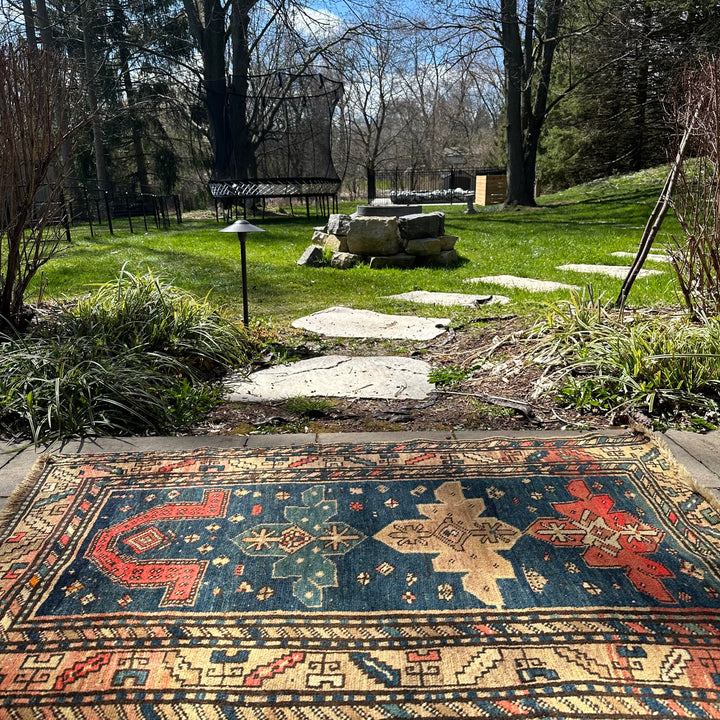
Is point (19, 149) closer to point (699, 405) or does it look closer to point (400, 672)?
point (400, 672)

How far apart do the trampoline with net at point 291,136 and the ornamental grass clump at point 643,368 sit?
9.60 metres

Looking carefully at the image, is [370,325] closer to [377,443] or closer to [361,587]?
[377,443]

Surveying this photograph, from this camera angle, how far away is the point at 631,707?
4.11ft

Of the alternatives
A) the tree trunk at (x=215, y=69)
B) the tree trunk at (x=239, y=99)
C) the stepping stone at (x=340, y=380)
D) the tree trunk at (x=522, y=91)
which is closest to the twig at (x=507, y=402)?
the stepping stone at (x=340, y=380)

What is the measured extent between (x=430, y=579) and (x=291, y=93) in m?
13.9

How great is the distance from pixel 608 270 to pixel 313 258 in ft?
11.2

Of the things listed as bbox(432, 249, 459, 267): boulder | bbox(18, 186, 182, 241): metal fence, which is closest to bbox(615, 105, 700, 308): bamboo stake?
bbox(432, 249, 459, 267): boulder

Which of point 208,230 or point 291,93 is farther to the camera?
point 291,93

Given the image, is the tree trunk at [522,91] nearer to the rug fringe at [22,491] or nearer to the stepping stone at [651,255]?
the stepping stone at [651,255]

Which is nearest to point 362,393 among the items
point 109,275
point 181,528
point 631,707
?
point 181,528

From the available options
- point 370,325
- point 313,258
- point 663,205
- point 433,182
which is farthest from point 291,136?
point 433,182

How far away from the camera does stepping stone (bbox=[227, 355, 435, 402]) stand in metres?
3.22

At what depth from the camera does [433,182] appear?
26.8m

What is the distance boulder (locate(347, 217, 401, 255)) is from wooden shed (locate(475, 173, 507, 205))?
10.8 meters
